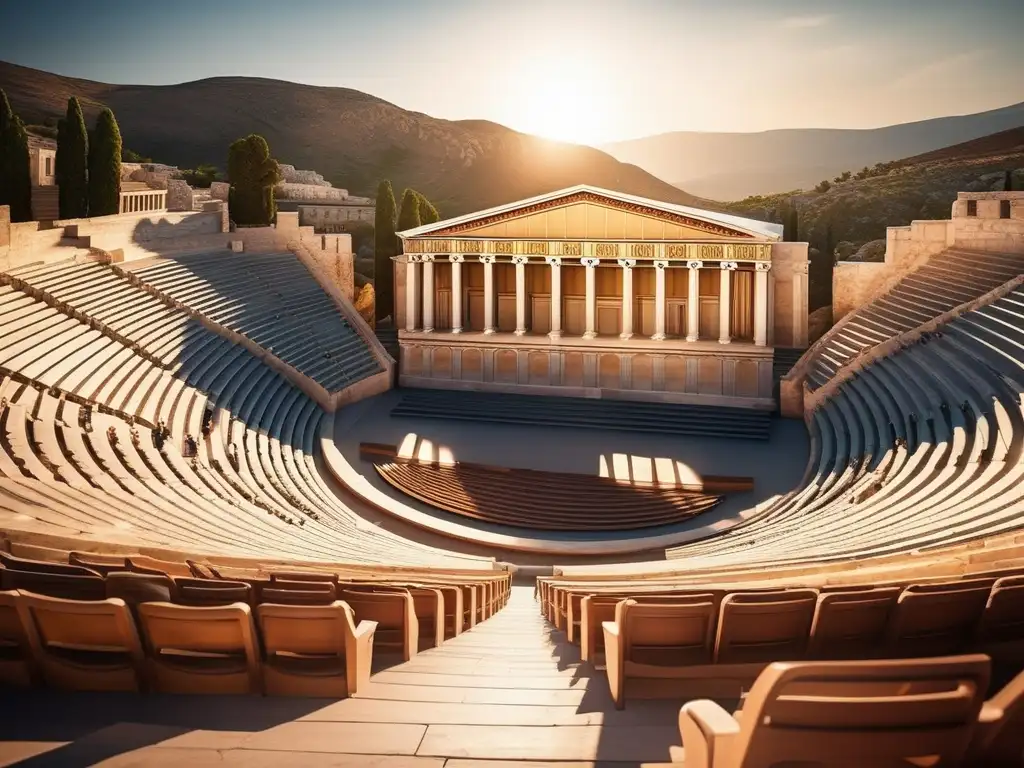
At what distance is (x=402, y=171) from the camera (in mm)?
160375

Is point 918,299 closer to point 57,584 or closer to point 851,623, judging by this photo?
point 851,623

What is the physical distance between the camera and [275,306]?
140 ft

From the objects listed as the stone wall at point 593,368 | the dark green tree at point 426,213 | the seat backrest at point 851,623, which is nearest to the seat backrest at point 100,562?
the seat backrest at point 851,623

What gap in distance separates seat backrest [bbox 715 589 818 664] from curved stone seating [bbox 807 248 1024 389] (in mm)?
29781

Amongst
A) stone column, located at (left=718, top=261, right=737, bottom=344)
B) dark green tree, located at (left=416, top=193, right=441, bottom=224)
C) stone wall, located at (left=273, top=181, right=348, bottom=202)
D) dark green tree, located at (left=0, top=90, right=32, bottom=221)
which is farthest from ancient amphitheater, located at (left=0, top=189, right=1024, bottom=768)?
stone wall, located at (left=273, top=181, right=348, bottom=202)

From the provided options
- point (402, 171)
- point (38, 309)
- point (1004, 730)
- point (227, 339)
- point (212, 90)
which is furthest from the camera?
point (212, 90)

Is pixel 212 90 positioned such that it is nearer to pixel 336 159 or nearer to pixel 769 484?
pixel 336 159

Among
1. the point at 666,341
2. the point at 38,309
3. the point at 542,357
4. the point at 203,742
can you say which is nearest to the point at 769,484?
the point at 666,341

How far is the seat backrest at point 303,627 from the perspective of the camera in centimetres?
596

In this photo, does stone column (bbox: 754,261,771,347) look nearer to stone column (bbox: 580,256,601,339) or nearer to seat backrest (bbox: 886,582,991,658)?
stone column (bbox: 580,256,601,339)

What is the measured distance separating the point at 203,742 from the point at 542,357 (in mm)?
39294

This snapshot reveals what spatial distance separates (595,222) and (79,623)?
38.8m

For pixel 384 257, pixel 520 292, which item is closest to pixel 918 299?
pixel 520 292

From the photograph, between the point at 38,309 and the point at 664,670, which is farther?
the point at 38,309
